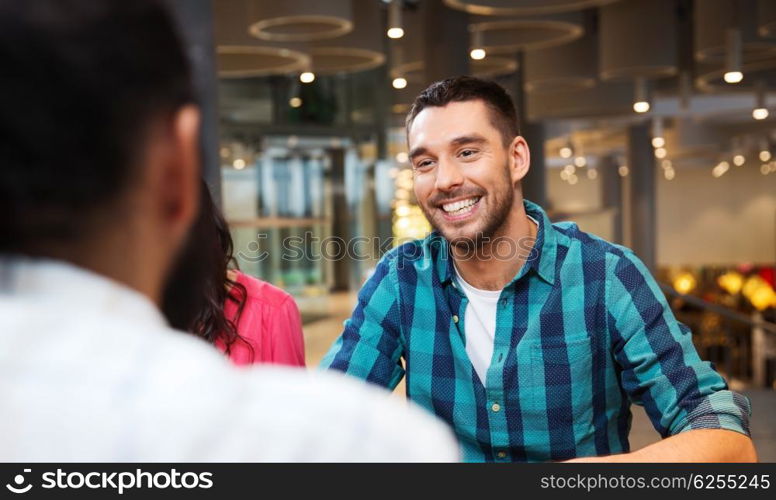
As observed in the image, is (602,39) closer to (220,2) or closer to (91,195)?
(220,2)

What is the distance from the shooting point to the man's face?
178 centimetres

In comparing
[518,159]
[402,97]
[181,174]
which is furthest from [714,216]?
[181,174]

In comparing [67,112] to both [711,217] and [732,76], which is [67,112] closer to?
[732,76]

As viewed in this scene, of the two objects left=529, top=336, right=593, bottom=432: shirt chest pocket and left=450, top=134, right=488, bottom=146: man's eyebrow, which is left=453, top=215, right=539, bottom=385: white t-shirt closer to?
left=529, top=336, right=593, bottom=432: shirt chest pocket

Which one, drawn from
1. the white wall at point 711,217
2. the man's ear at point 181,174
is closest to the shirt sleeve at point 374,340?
the man's ear at point 181,174

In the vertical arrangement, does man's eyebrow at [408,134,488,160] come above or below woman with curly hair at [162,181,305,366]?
above

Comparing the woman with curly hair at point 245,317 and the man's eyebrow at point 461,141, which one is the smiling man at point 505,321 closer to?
the man's eyebrow at point 461,141

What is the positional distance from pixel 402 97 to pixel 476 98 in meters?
9.06

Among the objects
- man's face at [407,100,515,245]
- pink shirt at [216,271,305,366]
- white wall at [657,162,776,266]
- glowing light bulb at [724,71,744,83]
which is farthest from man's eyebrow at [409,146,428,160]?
white wall at [657,162,776,266]

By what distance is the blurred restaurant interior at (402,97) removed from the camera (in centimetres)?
703

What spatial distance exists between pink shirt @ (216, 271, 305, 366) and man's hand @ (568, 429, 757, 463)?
71 cm

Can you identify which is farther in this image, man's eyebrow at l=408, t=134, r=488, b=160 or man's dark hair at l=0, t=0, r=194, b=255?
man's eyebrow at l=408, t=134, r=488, b=160
